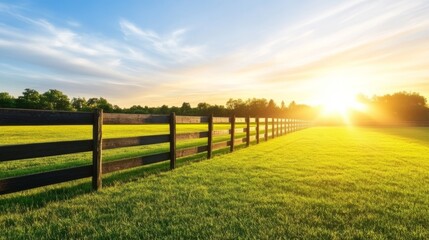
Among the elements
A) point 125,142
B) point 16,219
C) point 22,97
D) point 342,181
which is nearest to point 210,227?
point 16,219

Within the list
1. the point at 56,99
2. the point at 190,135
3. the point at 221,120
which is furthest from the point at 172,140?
the point at 56,99

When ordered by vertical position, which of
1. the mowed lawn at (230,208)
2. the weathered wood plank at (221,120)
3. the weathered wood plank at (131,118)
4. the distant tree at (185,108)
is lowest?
the mowed lawn at (230,208)

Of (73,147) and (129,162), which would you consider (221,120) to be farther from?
(73,147)

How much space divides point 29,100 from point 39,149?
127 metres

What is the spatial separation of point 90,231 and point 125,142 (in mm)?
3057

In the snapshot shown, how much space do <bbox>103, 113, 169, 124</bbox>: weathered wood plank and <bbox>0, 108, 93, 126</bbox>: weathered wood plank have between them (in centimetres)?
58

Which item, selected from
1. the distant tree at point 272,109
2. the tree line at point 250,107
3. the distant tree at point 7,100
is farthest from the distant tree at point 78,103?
the distant tree at point 272,109

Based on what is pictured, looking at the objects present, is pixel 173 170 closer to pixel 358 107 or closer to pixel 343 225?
pixel 343 225

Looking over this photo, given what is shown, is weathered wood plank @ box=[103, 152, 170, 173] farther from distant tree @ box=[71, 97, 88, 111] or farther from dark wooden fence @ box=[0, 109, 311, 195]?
distant tree @ box=[71, 97, 88, 111]

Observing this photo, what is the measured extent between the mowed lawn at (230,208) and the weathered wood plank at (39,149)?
2.60ft

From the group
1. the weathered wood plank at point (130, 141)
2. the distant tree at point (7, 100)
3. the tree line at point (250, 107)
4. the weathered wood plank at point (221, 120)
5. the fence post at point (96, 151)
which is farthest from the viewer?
the distant tree at point (7, 100)

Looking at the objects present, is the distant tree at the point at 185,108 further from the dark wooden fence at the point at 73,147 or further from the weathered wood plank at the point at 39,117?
the weathered wood plank at the point at 39,117

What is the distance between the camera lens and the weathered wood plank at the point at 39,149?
423 cm

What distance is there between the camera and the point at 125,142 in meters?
6.40
